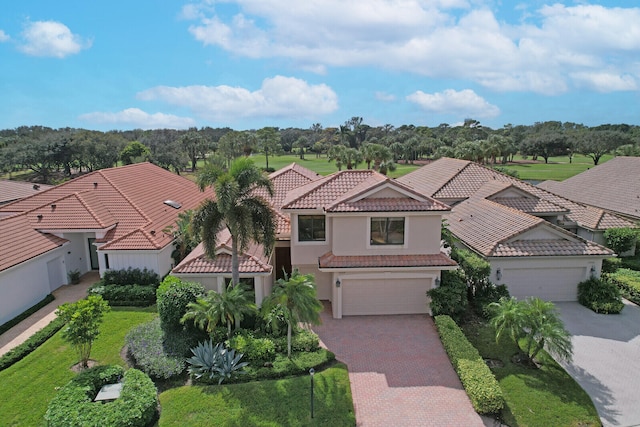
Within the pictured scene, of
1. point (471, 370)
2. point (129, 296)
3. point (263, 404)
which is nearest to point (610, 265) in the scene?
point (471, 370)

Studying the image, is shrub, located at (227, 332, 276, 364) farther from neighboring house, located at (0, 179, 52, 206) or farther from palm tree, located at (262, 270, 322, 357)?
neighboring house, located at (0, 179, 52, 206)

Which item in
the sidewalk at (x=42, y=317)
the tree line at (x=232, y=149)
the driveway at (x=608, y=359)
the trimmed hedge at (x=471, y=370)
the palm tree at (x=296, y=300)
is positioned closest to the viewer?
the trimmed hedge at (x=471, y=370)

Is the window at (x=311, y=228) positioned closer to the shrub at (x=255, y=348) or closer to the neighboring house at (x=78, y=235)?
the shrub at (x=255, y=348)

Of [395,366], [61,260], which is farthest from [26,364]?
[395,366]

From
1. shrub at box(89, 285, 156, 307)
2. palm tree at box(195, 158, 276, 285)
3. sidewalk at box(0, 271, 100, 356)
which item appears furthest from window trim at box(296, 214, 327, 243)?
sidewalk at box(0, 271, 100, 356)

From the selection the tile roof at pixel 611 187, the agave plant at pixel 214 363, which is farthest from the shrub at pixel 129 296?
the tile roof at pixel 611 187

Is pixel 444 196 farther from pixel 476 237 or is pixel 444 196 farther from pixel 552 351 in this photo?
pixel 552 351
